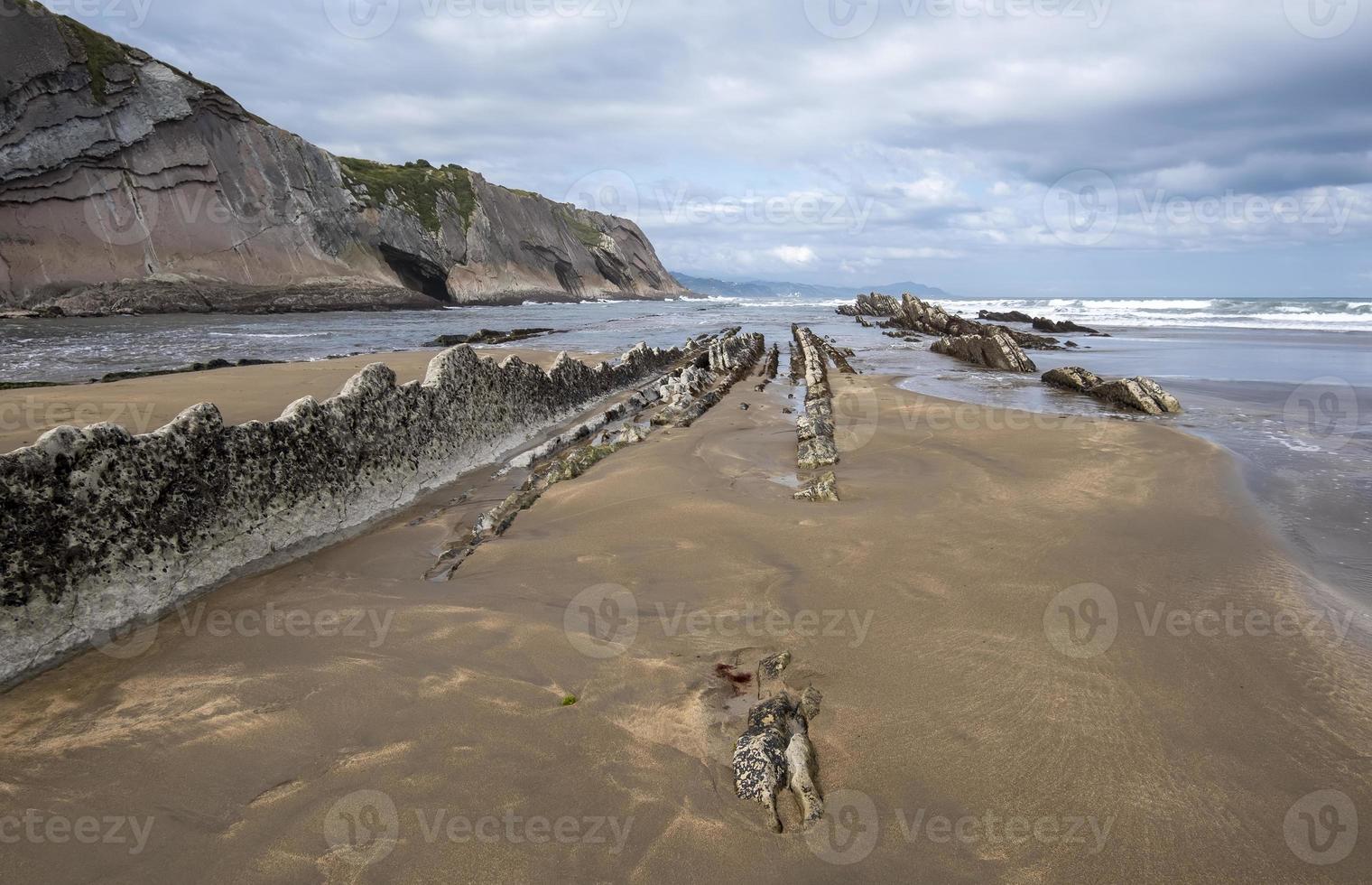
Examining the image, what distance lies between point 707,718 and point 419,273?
218 feet

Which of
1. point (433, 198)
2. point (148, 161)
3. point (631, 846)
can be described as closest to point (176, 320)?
point (148, 161)

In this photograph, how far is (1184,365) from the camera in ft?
63.4

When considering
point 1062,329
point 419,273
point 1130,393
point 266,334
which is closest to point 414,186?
point 419,273

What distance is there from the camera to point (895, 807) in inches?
93.9

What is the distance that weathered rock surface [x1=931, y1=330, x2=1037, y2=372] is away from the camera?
19.2 metres

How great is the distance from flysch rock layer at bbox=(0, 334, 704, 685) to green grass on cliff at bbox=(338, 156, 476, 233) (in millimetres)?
59144

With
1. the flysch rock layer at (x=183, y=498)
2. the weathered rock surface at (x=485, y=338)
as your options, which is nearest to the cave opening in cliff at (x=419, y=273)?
the weathered rock surface at (x=485, y=338)

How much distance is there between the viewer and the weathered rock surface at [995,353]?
1923cm

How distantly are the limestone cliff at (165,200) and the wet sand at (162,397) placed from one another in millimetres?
34374

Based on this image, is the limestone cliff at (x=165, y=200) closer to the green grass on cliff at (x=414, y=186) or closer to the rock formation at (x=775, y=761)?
the green grass on cliff at (x=414, y=186)

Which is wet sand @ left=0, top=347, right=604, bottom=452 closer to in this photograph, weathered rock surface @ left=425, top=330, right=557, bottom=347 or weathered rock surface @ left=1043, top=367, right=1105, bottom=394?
weathered rock surface @ left=425, top=330, right=557, bottom=347

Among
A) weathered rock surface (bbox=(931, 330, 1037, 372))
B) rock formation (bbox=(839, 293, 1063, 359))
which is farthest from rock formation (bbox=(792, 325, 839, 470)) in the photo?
rock formation (bbox=(839, 293, 1063, 359))

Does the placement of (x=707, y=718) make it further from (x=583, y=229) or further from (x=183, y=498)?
(x=583, y=229)

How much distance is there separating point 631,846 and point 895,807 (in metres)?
0.95
